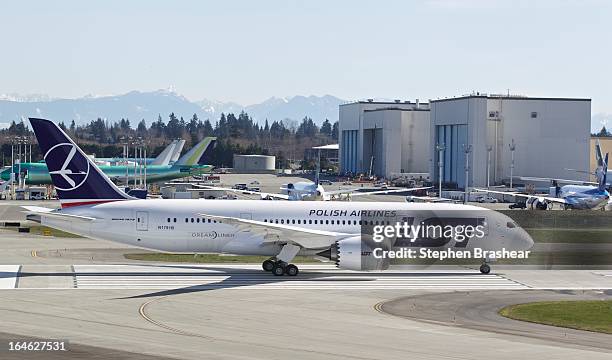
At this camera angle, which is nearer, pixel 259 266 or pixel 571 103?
pixel 259 266

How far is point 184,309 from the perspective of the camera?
135ft

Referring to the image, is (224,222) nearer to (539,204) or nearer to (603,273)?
(603,273)

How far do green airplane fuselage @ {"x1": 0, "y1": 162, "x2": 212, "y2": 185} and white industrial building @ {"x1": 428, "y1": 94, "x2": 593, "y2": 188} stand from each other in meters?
45.8

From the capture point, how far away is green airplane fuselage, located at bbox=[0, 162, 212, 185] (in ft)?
506

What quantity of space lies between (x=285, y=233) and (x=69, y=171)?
1239 centimetres

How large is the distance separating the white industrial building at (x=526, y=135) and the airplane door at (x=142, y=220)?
108 m

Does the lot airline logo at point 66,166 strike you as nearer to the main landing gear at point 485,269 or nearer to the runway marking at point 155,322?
the runway marking at point 155,322

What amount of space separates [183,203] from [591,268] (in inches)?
1002

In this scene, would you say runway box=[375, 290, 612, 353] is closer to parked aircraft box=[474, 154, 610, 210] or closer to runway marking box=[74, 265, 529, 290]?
runway marking box=[74, 265, 529, 290]

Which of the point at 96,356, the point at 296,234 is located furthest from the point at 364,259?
the point at 96,356

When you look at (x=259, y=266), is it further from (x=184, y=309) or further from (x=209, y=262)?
(x=184, y=309)

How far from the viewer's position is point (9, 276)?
51188 mm

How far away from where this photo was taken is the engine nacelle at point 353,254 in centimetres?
5216

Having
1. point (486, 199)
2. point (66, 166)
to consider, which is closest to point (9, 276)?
point (66, 166)
